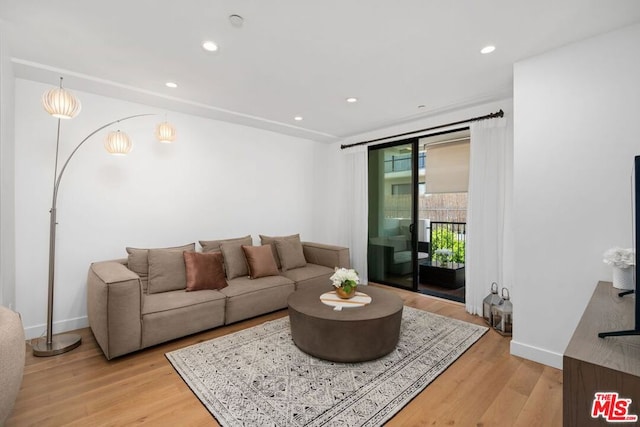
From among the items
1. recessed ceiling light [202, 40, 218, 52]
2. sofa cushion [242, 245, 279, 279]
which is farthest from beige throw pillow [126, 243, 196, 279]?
recessed ceiling light [202, 40, 218, 52]

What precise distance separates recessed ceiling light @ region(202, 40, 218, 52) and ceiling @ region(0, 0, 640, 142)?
1.9 inches

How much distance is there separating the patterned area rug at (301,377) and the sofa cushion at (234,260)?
2.92ft

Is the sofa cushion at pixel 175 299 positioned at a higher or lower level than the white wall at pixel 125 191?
lower

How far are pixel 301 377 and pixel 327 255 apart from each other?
2326 mm

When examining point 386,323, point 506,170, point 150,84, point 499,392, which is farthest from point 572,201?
point 150,84

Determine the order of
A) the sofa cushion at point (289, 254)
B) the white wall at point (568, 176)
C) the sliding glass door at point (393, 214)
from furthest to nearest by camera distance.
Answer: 1. the sliding glass door at point (393, 214)
2. the sofa cushion at point (289, 254)
3. the white wall at point (568, 176)

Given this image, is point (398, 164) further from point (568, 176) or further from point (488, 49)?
point (568, 176)

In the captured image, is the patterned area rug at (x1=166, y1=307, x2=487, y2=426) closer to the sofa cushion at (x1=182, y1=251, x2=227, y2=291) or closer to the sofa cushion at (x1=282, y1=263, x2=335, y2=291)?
the sofa cushion at (x1=182, y1=251, x2=227, y2=291)

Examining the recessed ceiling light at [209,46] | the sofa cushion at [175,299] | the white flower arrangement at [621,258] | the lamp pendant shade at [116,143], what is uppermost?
the recessed ceiling light at [209,46]

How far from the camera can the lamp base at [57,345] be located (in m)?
2.59

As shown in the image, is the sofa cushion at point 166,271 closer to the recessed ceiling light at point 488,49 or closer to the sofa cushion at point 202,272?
the sofa cushion at point 202,272

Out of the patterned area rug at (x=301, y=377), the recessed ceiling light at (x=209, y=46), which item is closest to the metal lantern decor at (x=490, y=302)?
the patterned area rug at (x=301, y=377)

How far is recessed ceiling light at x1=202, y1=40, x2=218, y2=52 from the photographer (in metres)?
2.31

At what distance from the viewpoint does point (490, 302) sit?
3.28 meters
